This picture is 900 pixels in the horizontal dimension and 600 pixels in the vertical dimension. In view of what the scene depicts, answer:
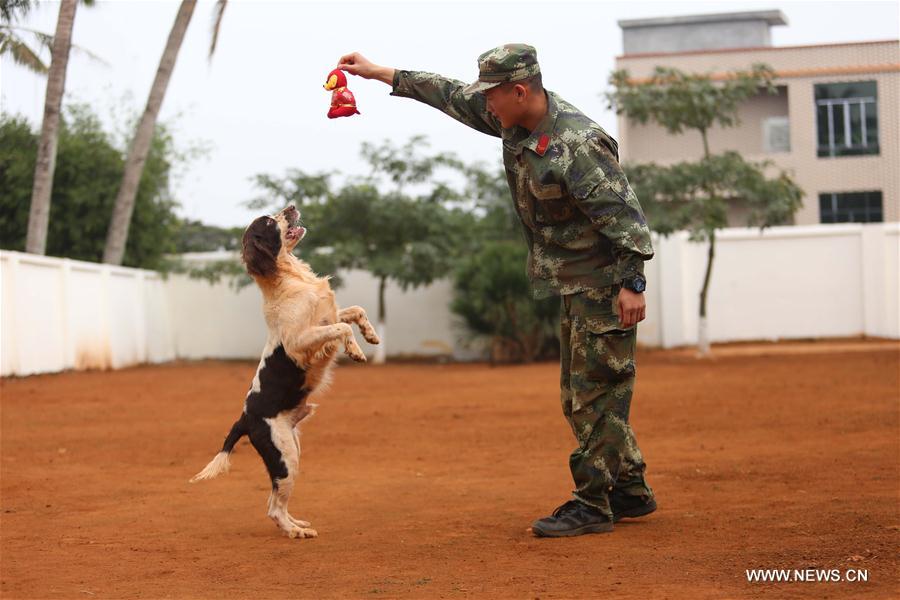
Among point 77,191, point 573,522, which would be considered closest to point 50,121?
point 77,191

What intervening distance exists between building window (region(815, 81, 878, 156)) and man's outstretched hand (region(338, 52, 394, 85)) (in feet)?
112

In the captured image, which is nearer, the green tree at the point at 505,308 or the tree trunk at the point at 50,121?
the tree trunk at the point at 50,121

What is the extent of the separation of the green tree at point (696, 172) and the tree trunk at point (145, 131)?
359 inches

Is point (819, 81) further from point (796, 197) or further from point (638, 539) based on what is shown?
point (638, 539)

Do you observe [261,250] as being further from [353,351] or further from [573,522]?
[573,522]

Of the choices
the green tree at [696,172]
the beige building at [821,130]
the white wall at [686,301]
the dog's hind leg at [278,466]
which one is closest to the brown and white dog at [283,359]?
the dog's hind leg at [278,466]

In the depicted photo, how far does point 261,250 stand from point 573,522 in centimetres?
231

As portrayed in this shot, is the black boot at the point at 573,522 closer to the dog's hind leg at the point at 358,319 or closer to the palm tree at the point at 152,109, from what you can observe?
the dog's hind leg at the point at 358,319

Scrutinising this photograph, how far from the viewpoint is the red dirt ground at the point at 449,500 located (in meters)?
4.87

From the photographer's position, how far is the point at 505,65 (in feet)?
18.2

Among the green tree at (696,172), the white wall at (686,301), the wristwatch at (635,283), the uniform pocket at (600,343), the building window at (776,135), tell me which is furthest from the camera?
the building window at (776,135)

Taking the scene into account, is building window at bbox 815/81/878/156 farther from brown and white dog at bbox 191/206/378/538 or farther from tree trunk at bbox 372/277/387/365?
brown and white dog at bbox 191/206/378/538

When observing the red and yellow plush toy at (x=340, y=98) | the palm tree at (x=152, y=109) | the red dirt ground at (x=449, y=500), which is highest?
the palm tree at (x=152, y=109)

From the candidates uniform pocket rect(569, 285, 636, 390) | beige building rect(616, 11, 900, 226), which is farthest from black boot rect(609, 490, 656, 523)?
beige building rect(616, 11, 900, 226)
